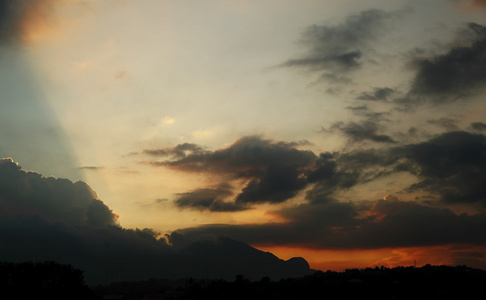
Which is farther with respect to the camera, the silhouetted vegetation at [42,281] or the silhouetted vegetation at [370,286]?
the silhouetted vegetation at [370,286]

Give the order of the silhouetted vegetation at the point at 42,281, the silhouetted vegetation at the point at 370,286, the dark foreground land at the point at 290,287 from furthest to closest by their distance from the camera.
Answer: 1. the silhouetted vegetation at the point at 370,286
2. the dark foreground land at the point at 290,287
3. the silhouetted vegetation at the point at 42,281

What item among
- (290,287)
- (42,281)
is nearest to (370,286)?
(290,287)

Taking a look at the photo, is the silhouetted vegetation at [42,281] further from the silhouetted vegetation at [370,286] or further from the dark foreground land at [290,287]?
the silhouetted vegetation at [370,286]

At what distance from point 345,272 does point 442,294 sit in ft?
149

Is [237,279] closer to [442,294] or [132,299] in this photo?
[132,299]

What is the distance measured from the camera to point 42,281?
10675cm

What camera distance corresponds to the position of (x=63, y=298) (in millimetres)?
107188

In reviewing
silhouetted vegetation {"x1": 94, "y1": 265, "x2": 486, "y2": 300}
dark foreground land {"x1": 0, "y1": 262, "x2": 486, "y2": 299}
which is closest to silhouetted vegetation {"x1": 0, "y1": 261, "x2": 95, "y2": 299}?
dark foreground land {"x1": 0, "y1": 262, "x2": 486, "y2": 299}

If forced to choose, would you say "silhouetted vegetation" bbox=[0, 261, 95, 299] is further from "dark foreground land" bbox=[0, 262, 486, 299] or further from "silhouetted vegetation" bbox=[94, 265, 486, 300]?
"silhouetted vegetation" bbox=[94, 265, 486, 300]

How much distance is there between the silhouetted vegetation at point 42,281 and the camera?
101m

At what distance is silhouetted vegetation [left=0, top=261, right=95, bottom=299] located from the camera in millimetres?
101312

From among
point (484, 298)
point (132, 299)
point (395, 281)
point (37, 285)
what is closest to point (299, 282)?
point (395, 281)

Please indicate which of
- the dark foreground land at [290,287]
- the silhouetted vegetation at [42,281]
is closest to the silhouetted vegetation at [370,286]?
the dark foreground land at [290,287]

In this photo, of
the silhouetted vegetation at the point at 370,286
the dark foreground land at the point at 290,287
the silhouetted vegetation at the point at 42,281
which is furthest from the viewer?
the silhouetted vegetation at the point at 370,286
